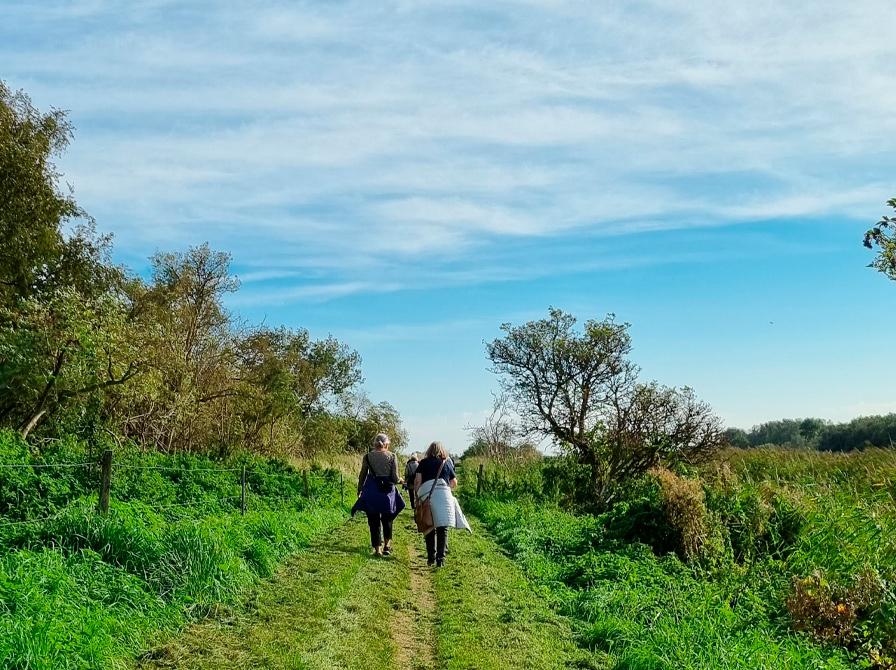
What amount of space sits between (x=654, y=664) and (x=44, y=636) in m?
5.14

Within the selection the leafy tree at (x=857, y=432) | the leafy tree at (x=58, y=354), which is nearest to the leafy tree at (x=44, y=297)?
the leafy tree at (x=58, y=354)

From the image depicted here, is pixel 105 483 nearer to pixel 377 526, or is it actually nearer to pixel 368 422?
pixel 377 526

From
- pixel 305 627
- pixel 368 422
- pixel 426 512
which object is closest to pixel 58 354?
pixel 426 512

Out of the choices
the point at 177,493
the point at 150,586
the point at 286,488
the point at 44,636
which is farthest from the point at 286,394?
the point at 44,636

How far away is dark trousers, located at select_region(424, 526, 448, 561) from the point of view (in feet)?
38.2

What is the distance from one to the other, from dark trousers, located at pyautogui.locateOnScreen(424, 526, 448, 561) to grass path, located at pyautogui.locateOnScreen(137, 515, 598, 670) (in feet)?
1.19

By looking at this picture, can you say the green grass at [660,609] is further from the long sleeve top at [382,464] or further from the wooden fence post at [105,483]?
the wooden fence post at [105,483]

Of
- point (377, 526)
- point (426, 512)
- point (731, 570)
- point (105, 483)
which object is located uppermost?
point (105, 483)

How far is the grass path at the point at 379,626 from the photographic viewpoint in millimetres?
6609

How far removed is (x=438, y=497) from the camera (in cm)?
1153

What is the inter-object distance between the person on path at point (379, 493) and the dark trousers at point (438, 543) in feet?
2.74

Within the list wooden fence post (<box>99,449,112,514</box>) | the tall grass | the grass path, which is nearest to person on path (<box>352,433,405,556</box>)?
the grass path

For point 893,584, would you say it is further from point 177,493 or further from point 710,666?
point 177,493

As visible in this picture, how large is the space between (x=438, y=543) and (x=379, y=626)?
13.0 ft
